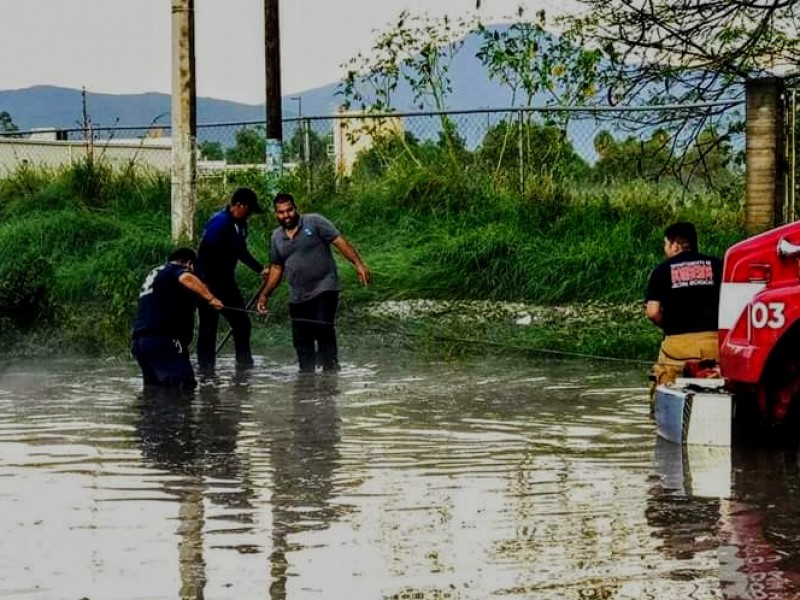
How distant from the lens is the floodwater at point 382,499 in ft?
23.2

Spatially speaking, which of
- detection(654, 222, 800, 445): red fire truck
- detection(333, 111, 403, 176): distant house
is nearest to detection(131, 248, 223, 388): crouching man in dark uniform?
detection(654, 222, 800, 445): red fire truck

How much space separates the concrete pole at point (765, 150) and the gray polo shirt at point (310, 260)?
4789 millimetres

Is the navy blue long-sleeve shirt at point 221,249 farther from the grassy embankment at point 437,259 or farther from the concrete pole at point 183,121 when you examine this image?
the concrete pole at point 183,121

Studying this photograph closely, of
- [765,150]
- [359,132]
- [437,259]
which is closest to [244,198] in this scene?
[437,259]

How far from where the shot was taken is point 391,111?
85.2 ft

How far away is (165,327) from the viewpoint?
47.0 ft

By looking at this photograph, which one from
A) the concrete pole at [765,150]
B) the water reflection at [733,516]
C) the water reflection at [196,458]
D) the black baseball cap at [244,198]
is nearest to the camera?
the water reflection at [733,516]

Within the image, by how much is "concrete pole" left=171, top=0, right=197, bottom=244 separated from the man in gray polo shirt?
20.4 ft

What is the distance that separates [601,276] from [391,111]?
705cm

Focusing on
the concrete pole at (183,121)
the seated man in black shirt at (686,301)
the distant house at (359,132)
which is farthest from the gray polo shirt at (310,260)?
the distant house at (359,132)

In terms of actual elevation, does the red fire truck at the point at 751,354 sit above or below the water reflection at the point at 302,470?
above

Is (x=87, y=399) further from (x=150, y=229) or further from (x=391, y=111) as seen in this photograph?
(x=391, y=111)

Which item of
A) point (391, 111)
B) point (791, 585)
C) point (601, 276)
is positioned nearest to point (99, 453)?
point (791, 585)

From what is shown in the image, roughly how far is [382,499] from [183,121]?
1402cm
